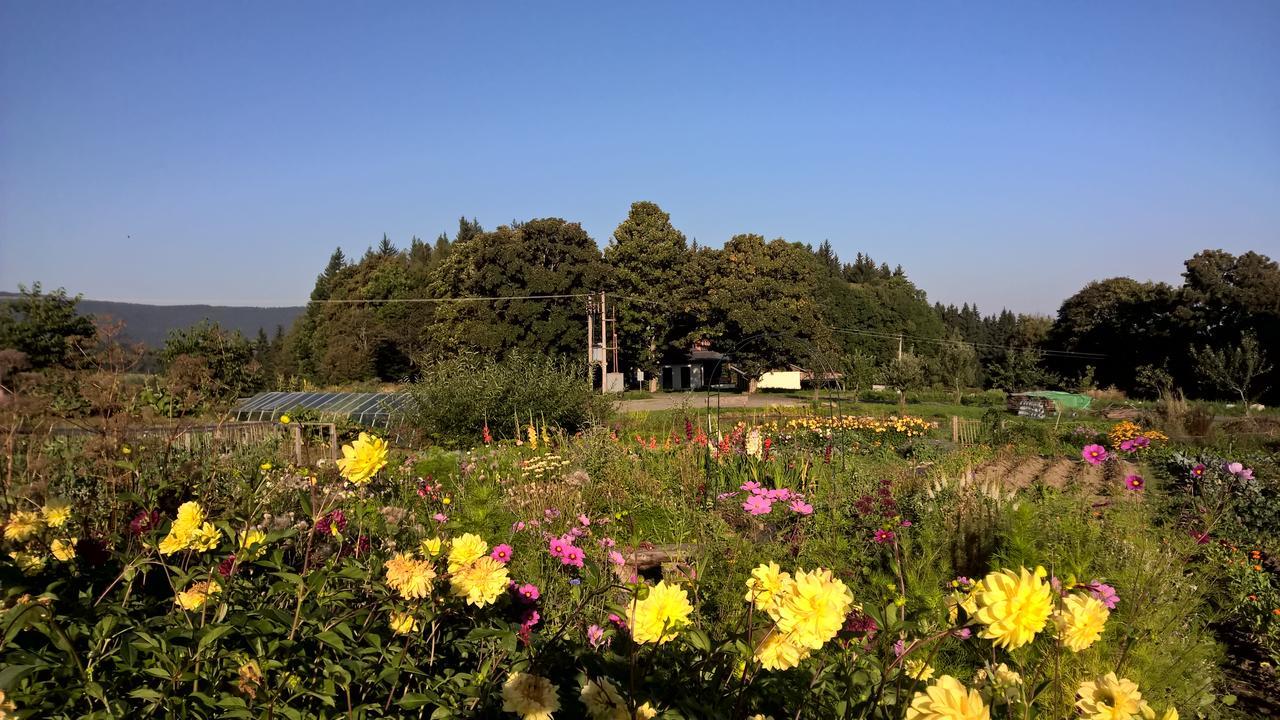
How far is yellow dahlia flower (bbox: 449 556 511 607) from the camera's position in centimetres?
153

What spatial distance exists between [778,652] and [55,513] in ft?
6.09

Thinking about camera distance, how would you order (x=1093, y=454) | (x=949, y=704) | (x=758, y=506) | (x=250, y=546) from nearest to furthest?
(x=949, y=704)
(x=250, y=546)
(x=758, y=506)
(x=1093, y=454)

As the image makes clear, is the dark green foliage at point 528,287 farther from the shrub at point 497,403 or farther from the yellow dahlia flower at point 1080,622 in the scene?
the yellow dahlia flower at point 1080,622

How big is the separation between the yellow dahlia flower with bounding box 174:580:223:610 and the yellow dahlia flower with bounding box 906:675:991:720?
4.72ft

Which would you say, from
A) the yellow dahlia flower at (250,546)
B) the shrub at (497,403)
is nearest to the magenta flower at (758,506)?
the yellow dahlia flower at (250,546)

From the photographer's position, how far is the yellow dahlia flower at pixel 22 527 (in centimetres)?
173

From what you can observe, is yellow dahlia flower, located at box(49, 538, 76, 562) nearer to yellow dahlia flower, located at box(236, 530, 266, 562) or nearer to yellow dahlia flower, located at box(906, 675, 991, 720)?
yellow dahlia flower, located at box(236, 530, 266, 562)

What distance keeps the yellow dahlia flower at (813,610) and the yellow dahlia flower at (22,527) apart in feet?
5.93

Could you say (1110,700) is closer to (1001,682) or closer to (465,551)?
(1001,682)

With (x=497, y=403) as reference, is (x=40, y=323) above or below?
above

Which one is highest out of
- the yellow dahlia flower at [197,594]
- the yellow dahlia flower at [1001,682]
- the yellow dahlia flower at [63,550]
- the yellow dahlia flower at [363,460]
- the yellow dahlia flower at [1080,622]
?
the yellow dahlia flower at [363,460]

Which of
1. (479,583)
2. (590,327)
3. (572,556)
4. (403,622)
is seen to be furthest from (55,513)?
(590,327)

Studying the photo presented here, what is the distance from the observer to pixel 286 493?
13.6 feet

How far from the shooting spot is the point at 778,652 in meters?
1.29
